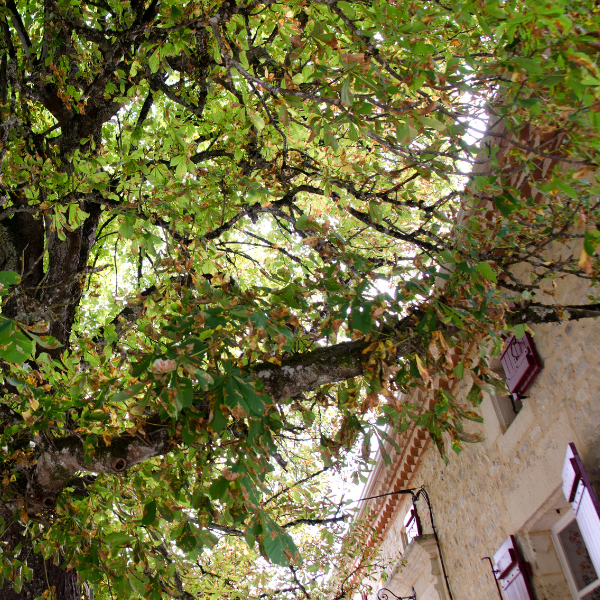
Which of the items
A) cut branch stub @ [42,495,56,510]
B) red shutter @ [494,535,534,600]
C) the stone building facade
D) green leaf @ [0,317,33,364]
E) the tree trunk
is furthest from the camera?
red shutter @ [494,535,534,600]

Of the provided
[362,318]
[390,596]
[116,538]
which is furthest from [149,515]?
[390,596]

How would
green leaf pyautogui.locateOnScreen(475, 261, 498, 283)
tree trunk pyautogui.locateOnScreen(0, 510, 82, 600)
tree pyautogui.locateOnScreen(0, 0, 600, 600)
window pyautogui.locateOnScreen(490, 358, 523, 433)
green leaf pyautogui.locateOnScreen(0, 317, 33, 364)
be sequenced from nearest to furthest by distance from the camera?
green leaf pyautogui.locateOnScreen(0, 317, 33, 364) < tree pyautogui.locateOnScreen(0, 0, 600, 600) < green leaf pyautogui.locateOnScreen(475, 261, 498, 283) < tree trunk pyautogui.locateOnScreen(0, 510, 82, 600) < window pyautogui.locateOnScreen(490, 358, 523, 433)

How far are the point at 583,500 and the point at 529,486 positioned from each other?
104 centimetres

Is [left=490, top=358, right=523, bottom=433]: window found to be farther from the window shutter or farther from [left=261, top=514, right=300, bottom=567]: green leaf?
[left=261, top=514, right=300, bottom=567]: green leaf

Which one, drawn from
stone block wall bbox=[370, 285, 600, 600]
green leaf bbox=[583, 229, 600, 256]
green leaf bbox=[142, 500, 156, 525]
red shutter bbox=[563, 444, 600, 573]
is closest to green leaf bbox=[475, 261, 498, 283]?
green leaf bbox=[583, 229, 600, 256]

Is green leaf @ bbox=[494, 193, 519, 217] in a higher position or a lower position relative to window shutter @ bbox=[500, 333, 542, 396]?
higher

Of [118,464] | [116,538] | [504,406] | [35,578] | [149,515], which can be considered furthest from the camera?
[504,406]

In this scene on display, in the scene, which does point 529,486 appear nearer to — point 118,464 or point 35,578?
point 118,464

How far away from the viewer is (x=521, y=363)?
4438mm

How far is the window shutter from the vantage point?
14.1 ft

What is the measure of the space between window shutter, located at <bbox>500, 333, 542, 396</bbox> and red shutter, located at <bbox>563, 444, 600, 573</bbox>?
867 millimetres

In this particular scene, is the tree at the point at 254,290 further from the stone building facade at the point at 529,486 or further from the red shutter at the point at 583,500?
the red shutter at the point at 583,500

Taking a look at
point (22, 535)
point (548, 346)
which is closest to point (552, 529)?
point (548, 346)

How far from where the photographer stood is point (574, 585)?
3980 millimetres
